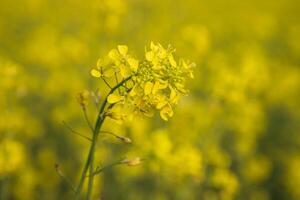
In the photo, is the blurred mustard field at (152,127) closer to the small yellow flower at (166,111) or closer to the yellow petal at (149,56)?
the small yellow flower at (166,111)

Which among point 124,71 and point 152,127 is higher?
point 152,127

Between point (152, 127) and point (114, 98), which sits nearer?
point (114, 98)

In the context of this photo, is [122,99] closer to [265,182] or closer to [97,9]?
[97,9]

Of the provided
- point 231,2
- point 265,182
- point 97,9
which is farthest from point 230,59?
point 231,2

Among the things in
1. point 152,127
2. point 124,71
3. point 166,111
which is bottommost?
point 166,111

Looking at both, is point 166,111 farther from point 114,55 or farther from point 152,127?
point 152,127

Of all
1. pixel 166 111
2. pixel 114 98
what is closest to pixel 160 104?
pixel 166 111

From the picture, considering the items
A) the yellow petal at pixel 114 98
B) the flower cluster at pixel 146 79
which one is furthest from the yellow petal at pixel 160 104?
the yellow petal at pixel 114 98
